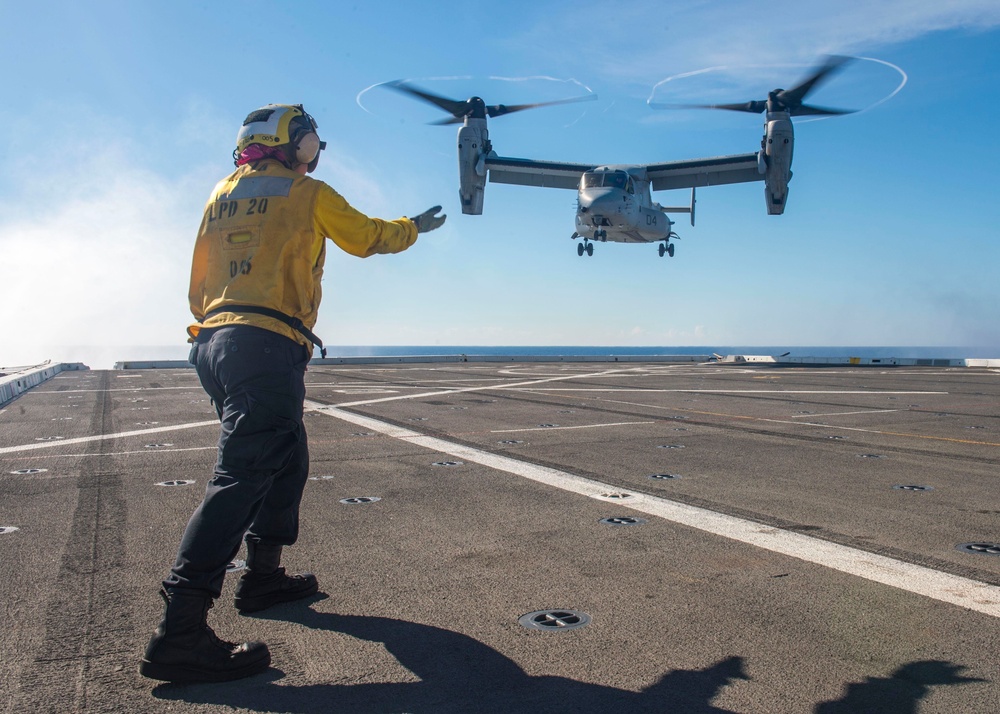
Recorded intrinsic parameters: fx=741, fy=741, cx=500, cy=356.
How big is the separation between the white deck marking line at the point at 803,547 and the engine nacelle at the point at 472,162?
98.8 feet

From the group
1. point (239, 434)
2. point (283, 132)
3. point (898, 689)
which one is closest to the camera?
point (898, 689)

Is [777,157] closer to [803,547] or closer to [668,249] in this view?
[668,249]

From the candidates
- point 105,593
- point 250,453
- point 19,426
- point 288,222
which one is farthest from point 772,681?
point 19,426

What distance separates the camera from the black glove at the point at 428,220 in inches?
144

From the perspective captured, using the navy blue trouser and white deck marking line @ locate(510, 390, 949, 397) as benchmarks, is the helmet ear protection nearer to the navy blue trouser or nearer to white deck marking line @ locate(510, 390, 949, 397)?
the navy blue trouser

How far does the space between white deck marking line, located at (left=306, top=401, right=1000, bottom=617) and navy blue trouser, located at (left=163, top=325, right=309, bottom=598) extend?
105 inches

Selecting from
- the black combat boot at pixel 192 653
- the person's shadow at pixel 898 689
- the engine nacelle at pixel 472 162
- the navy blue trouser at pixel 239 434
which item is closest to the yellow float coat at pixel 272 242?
the navy blue trouser at pixel 239 434

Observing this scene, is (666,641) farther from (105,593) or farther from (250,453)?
(105,593)

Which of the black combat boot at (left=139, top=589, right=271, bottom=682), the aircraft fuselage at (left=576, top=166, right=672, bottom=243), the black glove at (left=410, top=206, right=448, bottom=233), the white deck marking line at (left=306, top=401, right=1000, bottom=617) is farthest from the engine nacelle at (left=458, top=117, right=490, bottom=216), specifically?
the black combat boot at (left=139, top=589, right=271, bottom=682)

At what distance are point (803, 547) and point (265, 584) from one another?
286 cm

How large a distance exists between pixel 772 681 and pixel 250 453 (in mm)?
2124

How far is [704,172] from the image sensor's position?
39.9 m

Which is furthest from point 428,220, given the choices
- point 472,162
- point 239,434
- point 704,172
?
point 704,172

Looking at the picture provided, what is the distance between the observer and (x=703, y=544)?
13.7ft
